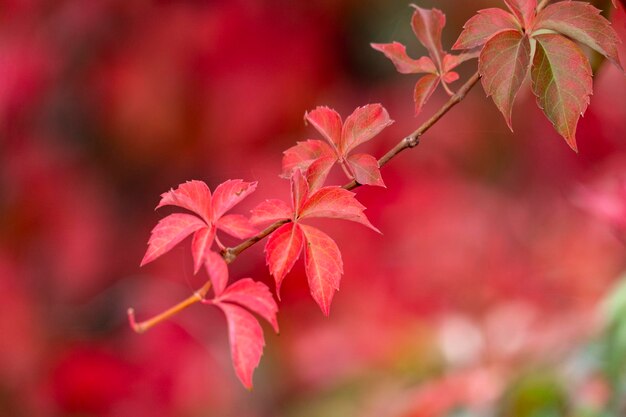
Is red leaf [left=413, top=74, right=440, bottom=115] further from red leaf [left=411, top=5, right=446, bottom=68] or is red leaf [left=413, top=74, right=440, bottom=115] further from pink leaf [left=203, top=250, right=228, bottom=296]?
pink leaf [left=203, top=250, right=228, bottom=296]

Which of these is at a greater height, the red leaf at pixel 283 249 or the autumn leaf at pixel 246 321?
the red leaf at pixel 283 249

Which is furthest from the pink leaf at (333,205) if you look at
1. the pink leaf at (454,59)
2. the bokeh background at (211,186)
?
the bokeh background at (211,186)

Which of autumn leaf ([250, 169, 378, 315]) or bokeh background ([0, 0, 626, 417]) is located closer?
autumn leaf ([250, 169, 378, 315])

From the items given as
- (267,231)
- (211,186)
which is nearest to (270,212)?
(267,231)

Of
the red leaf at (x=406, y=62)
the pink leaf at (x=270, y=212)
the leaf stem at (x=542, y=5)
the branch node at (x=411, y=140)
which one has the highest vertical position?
the leaf stem at (x=542, y=5)

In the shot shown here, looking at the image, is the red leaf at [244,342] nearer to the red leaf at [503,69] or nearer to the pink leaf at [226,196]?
the pink leaf at [226,196]

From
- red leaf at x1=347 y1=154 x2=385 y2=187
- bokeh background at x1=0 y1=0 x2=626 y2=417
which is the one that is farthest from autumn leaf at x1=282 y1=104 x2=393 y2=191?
bokeh background at x1=0 y1=0 x2=626 y2=417

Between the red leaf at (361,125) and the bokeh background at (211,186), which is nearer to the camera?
the red leaf at (361,125)
